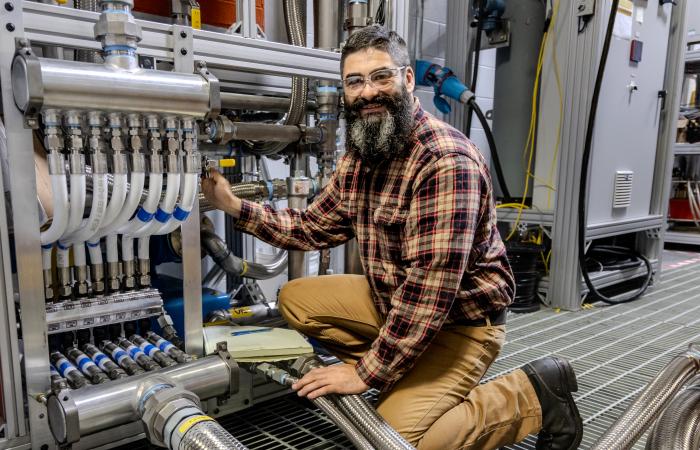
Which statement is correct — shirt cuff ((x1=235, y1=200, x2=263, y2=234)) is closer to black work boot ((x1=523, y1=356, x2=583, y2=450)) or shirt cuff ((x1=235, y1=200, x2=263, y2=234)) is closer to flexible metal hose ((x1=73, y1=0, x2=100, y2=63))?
flexible metal hose ((x1=73, y1=0, x2=100, y2=63))

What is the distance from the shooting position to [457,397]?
50.8 inches

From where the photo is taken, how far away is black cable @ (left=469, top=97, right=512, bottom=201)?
2730mm

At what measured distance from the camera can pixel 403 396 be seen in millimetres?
1272

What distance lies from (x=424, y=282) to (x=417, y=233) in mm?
115

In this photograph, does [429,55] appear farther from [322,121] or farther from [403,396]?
[403,396]

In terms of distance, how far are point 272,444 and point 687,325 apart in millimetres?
2051

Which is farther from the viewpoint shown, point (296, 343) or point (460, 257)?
point (296, 343)

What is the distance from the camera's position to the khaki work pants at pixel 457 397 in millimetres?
1217

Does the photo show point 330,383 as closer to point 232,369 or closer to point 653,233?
point 232,369

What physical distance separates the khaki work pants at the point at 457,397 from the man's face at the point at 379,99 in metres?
0.48

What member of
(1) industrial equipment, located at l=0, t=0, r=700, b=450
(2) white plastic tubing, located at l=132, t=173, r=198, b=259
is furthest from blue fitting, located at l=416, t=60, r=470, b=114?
(2) white plastic tubing, located at l=132, t=173, r=198, b=259

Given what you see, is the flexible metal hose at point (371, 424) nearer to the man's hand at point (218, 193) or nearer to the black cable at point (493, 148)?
the man's hand at point (218, 193)

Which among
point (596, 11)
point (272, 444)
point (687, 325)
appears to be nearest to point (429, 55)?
point (596, 11)

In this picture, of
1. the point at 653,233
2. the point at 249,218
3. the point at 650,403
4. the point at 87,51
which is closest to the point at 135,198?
the point at 249,218
